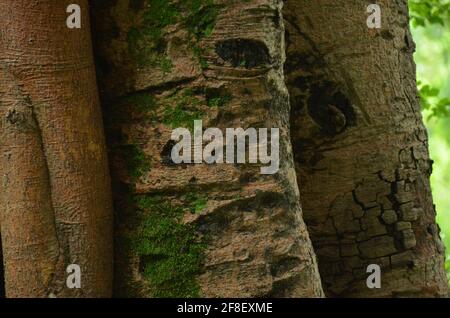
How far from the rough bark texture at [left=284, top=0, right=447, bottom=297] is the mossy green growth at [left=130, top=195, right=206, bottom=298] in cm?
65

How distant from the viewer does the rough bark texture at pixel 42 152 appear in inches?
83.7

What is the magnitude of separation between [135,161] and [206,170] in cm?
22

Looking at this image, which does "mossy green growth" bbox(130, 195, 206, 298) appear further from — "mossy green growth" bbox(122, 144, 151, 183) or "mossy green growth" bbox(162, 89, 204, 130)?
"mossy green growth" bbox(162, 89, 204, 130)

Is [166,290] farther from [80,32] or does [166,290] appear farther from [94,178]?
[80,32]

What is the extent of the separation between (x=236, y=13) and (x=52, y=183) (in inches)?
26.5

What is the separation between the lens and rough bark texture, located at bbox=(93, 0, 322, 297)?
2154 millimetres

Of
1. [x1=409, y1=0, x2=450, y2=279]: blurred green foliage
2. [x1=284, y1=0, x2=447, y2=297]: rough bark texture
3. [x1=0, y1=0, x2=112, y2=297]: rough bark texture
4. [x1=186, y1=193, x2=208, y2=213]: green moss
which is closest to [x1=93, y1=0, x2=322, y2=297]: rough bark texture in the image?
[x1=186, y1=193, x2=208, y2=213]: green moss

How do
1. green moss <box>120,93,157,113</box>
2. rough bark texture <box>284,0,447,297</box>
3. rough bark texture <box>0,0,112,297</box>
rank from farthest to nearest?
rough bark texture <box>284,0,447,297</box>
green moss <box>120,93,157,113</box>
rough bark texture <box>0,0,112,297</box>

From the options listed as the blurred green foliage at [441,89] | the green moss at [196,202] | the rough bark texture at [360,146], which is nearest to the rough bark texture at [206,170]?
the green moss at [196,202]

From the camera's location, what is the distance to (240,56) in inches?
85.8

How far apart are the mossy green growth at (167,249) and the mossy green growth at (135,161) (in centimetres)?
Answer: 7

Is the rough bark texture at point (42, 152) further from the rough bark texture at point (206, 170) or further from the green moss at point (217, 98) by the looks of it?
the green moss at point (217, 98)

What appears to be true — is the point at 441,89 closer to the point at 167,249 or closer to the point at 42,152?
the point at 167,249
